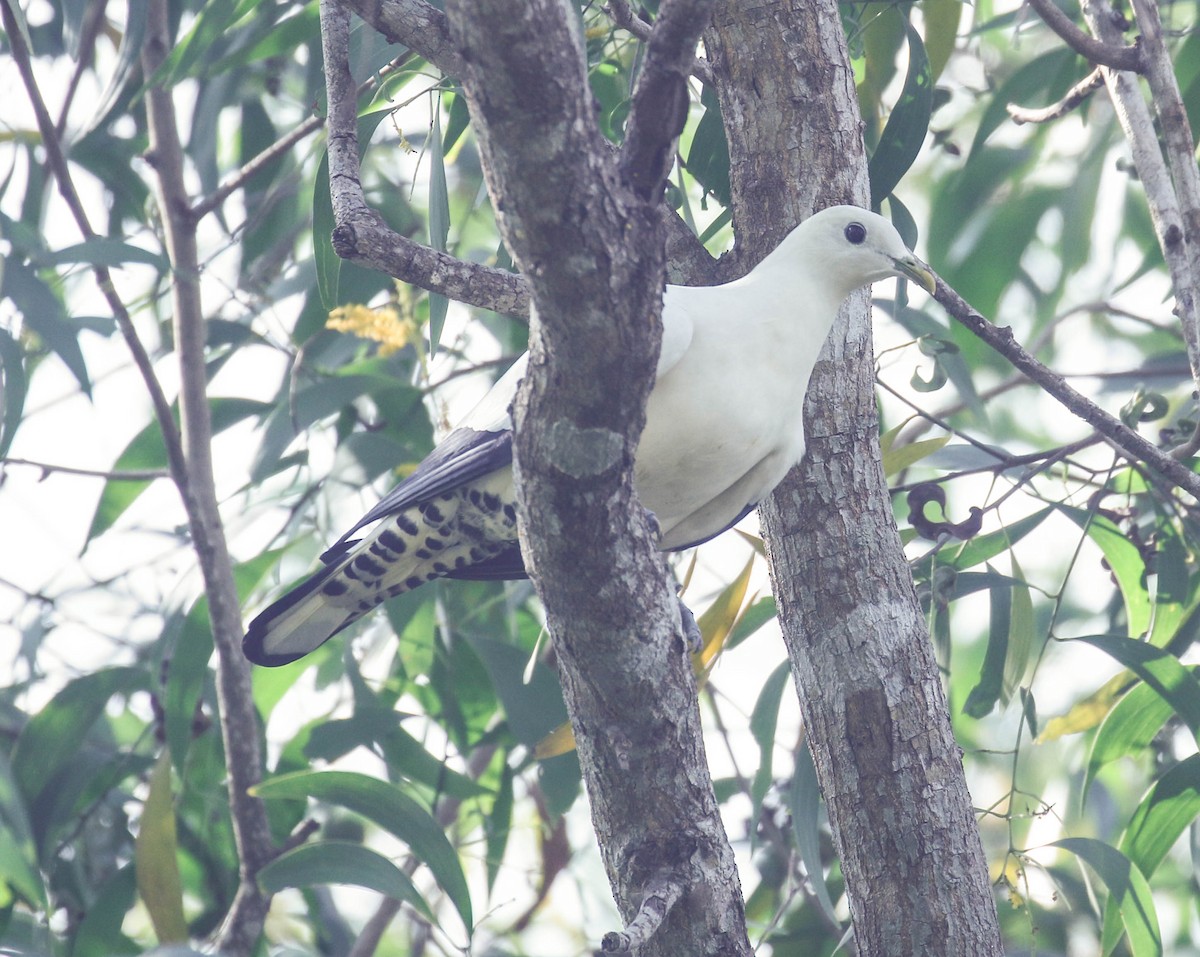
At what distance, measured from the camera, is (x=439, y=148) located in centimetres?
254

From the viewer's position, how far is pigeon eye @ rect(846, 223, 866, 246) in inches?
93.4

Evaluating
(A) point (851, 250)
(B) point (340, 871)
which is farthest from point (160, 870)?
(A) point (851, 250)

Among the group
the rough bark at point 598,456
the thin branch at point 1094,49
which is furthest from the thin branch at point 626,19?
the rough bark at point 598,456

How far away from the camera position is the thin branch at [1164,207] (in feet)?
7.52

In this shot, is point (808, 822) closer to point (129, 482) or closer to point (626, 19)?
point (626, 19)

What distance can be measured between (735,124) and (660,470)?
0.64 m

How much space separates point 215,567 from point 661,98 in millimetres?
1909

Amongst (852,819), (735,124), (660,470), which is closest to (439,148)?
(735,124)

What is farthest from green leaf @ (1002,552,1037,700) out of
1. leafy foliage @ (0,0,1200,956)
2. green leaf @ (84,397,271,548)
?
green leaf @ (84,397,271,548)

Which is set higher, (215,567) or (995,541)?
(215,567)

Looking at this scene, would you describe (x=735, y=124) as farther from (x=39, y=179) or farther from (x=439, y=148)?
(x=39, y=179)

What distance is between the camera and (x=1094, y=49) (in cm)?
237

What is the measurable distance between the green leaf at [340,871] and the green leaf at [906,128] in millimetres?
1594

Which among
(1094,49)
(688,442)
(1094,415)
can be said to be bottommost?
(1094,415)
